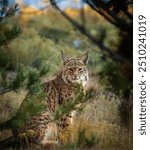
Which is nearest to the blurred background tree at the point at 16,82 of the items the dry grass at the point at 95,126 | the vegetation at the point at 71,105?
the vegetation at the point at 71,105

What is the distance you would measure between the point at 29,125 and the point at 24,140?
187mm

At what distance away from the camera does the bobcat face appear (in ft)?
26.3

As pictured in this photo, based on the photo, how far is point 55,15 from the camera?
1881 centimetres

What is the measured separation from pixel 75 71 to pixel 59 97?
13.0 inches

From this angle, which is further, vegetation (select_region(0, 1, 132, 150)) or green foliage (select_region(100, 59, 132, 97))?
green foliage (select_region(100, 59, 132, 97))

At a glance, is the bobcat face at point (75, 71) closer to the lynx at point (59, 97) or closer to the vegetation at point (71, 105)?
the lynx at point (59, 97)

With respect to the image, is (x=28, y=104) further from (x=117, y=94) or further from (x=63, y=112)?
(x=117, y=94)

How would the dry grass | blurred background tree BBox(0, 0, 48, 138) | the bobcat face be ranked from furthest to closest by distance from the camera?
1. the bobcat face
2. the dry grass
3. blurred background tree BBox(0, 0, 48, 138)

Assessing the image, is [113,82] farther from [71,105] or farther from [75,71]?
[71,105]

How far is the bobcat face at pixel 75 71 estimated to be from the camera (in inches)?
316

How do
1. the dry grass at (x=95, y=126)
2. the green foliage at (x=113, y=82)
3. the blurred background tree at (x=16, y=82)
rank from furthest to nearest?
the green foliage at (x=113, y=82), the dry grass at (x=95, y=126), the blurred background tree at (x=16, y=82)

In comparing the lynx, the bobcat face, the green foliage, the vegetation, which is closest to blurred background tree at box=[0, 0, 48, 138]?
the vegetation

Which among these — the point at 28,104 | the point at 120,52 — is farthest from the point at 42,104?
the point at 120,52

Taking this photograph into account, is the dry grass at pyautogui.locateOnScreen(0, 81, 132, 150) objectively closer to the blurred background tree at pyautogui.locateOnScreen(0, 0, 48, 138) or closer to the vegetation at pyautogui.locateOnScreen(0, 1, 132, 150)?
the vegetation at pyautogui.locateOnScreen(0, 1, 132, 150)
